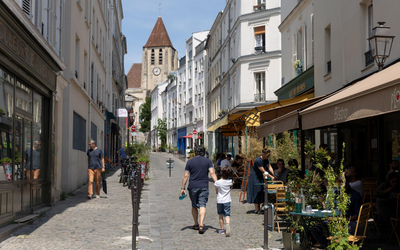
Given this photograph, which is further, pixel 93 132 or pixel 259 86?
pixel 259 86

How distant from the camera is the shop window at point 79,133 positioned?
1593 cm

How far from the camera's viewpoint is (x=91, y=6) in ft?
65.6

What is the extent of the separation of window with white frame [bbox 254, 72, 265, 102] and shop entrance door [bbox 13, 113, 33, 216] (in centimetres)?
2427

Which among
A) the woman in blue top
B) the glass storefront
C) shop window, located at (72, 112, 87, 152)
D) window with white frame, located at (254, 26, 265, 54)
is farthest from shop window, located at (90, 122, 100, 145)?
window with white frame, located at (254, 26, 265, 54)

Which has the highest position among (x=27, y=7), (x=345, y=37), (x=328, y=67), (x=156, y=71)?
(x=156, y=71)

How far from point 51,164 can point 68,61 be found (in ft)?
14.0

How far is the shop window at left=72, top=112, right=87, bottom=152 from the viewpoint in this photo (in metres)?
15.9

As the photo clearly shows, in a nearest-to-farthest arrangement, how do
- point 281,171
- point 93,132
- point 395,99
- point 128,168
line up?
point 395,99
point 281,171
point 128,168
point 93,132

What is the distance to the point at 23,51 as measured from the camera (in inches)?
346

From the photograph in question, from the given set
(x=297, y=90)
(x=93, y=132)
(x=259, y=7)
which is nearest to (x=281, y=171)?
(x=297, y=90)

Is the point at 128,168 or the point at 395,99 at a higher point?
the point at 395,99

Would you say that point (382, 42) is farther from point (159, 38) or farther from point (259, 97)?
point (159, 38)

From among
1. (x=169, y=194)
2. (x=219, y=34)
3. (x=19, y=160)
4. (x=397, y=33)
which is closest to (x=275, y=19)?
(x=219, y=34)

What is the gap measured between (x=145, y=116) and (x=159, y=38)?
64.9 ft
